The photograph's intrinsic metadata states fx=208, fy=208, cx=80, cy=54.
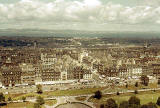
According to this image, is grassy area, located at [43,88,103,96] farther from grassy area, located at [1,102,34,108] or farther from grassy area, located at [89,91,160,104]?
grassy area, located at [1,102,34,108]

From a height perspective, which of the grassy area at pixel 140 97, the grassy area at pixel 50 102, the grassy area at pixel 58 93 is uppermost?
the grassy area at pixel 58 93

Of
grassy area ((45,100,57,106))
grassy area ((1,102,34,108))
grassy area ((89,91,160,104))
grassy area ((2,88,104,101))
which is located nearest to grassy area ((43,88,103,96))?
grassy area ((2,88,104,101))

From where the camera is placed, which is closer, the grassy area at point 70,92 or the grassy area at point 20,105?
the grassy area at point 20,105

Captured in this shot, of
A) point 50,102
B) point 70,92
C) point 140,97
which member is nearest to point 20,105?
point 50,102

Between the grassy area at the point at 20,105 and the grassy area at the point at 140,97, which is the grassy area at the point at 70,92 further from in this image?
the grassy area at the point at 20,105

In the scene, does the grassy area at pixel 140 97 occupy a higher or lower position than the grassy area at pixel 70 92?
lower

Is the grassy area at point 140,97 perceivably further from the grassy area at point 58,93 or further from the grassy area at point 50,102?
the grassy area at point 50,102

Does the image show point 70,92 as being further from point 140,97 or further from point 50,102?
point 140,97

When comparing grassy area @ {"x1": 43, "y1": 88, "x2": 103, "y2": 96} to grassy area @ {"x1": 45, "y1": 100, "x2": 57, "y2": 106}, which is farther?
grassy area @ {"x1": 43, "y1": 88, "x2": 103, "y2": 96}

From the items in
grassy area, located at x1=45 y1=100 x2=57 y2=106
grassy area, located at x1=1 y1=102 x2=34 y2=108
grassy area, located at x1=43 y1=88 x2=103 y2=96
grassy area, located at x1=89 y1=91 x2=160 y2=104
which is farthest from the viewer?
grassy area, located at x1=43 y1=88 x2=103 y2=96

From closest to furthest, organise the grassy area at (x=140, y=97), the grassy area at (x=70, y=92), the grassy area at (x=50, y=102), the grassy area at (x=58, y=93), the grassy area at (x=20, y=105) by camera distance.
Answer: the grassy area at (x=20, y=105), the grassy area at (x=50, y=102), the grassy area at (x=140, y=97), the grassy area at (x=58, y=93), the grassy area at (x=70, y=92)

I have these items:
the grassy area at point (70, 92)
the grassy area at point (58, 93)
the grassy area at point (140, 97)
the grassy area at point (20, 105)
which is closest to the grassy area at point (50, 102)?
the grassy area at point (20, 105)

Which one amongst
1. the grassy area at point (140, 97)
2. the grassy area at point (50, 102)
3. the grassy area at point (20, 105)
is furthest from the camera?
the grassy area at point (140, 97)

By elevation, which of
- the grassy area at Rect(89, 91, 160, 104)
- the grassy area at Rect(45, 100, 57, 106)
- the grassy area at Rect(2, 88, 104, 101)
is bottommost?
the grassy area at Rect(45, 100, 57, 106)
